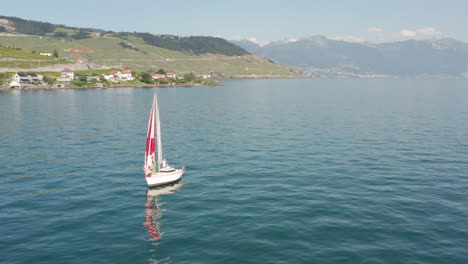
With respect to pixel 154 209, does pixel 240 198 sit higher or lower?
higher

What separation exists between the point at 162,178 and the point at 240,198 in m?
11.4

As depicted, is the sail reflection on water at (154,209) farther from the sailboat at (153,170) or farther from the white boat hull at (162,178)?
the sailboat at (153,170)

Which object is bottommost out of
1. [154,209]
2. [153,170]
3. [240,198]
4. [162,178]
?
[154,209]

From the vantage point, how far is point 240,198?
40531 millimetres

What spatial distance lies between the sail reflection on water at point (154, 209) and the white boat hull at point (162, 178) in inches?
28.8

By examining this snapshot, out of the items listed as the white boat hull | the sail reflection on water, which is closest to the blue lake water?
the sail reflection on water

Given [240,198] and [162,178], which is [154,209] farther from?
[240,198]

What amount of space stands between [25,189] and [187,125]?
54.0 m

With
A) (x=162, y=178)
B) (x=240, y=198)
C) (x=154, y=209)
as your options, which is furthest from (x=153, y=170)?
(x=240, y=198)

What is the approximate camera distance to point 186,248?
28.7 m

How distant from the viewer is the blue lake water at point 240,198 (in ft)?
93.7

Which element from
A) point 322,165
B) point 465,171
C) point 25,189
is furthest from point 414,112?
point 25,189

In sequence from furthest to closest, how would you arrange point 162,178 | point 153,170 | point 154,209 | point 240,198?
point 153,170 < point 162,178 < point 240,198 < point 154,209

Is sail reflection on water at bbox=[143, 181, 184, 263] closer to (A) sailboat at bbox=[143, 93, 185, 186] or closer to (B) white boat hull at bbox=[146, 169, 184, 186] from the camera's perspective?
(B) white boat hull at bbox=[146, 169, 184, 186]
